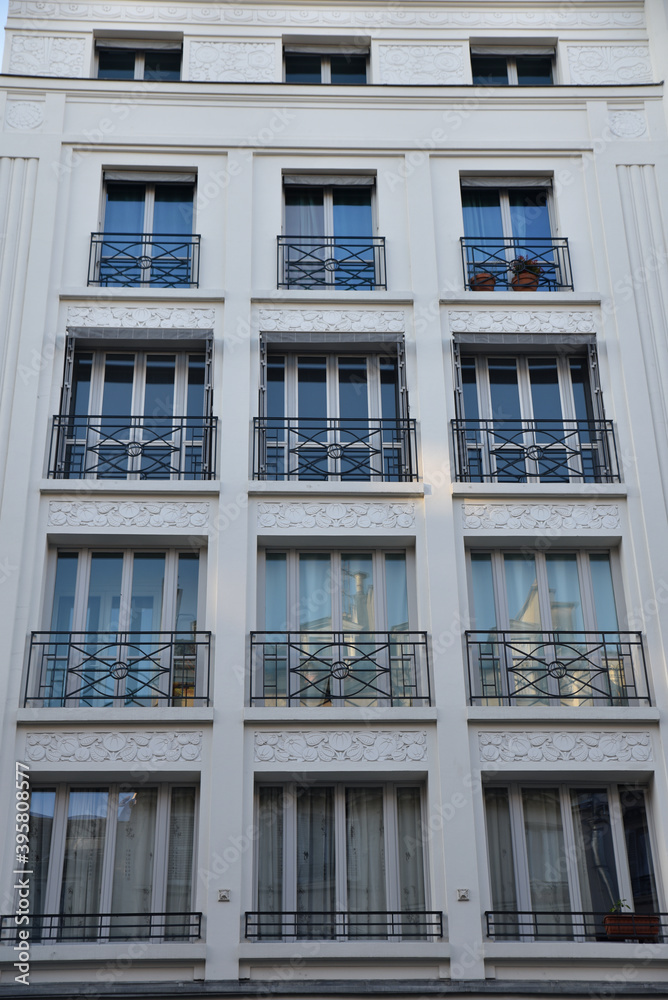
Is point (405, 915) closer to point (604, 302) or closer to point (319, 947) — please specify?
point (319, 947)

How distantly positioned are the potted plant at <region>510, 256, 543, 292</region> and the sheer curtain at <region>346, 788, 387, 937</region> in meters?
7.05

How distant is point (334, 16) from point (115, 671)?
10.5 metres

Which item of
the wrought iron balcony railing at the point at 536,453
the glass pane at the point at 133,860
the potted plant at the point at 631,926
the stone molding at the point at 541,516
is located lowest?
the potted plant at the point at 631,926

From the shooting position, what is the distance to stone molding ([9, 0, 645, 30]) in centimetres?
1633

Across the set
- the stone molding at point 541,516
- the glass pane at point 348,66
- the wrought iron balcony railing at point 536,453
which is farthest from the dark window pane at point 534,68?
the stone molding at point 541,516

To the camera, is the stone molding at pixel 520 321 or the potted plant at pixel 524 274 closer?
the stone molding at pixel 520 321

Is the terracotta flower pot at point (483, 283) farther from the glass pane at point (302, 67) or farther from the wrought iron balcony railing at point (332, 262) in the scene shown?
the glass pane at point (302, 67)

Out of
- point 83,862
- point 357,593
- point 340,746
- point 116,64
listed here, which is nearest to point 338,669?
point 340,746

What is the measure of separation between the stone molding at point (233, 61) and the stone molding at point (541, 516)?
7404 millimetres

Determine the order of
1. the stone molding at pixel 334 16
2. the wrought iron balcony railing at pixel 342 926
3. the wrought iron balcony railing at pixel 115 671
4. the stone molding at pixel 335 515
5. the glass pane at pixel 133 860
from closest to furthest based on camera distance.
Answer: the wrought iron balcony railing at pixel 342 926 < the glass pane at pixel 133 860 < the wrought iron balcony railing at pixel 115 671 < the stone molding at pixel 335 515 < the stone molding at pixel 334 16

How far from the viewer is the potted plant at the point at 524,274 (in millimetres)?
14922

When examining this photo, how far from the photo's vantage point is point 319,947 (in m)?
11.1

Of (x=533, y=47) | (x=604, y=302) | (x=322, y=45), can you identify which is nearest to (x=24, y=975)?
(x=604, y=302)

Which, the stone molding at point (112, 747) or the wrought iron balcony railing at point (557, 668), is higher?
the wrought iron balcony railing at point (557, 668)
